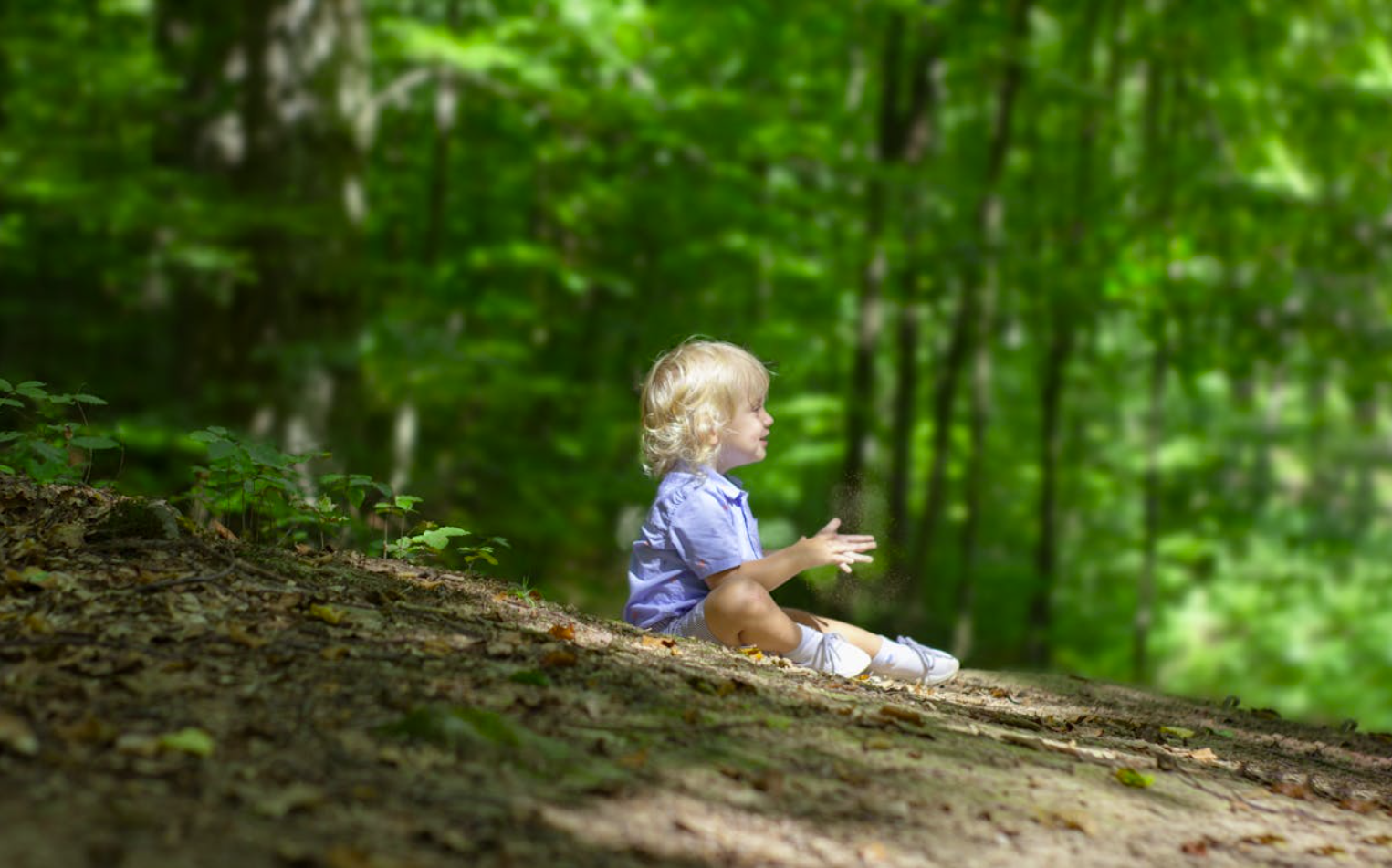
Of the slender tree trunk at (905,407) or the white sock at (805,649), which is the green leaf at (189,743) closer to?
the white sock at (805,649)

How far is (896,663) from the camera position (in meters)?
4.81

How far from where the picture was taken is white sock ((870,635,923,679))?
4.81 meters

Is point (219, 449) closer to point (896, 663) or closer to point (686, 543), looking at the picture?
point (686, 543)

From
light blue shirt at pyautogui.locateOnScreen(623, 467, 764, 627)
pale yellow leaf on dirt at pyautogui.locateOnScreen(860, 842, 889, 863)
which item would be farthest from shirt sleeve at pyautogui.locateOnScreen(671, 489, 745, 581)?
pale yellow leaf on dirt at pyautogui.locateOnScreen(860, 842, 889, 863)

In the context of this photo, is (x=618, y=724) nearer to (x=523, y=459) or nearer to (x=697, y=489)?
→ (x=697, y=489)

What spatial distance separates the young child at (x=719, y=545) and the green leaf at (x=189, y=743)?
7.66ft

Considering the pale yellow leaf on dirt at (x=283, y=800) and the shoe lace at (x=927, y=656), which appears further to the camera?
the shoe lace at (x=927, y=656)

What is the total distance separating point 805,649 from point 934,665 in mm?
702

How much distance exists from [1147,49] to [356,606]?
14.2 meters

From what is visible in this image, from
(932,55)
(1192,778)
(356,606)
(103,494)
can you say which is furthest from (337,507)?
(932,55)

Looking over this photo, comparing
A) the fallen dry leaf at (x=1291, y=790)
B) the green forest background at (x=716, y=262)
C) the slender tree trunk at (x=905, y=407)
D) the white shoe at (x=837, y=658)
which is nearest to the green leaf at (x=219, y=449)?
the green forest background at (x=716, y=262)

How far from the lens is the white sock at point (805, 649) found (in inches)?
177

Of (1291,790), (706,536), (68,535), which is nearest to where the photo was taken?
(1291,790)

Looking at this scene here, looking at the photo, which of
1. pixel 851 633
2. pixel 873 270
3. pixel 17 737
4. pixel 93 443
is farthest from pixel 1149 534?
pixel 17 737
